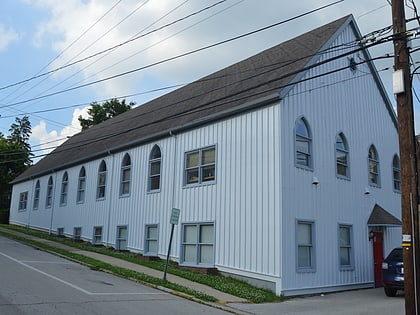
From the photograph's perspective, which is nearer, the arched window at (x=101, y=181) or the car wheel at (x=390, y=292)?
the car wheel at (x=390, y=292)

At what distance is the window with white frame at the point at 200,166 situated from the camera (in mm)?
18297

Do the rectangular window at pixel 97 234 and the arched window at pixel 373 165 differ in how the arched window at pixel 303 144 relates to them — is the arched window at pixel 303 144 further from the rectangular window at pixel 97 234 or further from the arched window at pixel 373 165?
the rectangular window at pixel 97 234

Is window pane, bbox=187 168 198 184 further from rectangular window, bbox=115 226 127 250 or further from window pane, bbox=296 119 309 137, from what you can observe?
rectangular window, bbox=115 226 127 250

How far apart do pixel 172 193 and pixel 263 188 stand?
5436 mm

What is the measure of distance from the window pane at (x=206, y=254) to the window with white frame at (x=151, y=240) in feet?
10.5

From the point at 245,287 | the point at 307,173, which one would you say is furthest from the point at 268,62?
the point at 245,287

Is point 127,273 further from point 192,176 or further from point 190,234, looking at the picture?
point 192,176

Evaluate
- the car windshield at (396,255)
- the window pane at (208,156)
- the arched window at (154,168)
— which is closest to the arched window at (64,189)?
the arched window at (154,168)

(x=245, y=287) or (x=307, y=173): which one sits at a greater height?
(x=307, y=173)

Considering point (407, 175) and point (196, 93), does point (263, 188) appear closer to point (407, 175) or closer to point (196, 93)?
point (407, 175)

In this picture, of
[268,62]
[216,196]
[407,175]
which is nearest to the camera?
Result: [407,175]

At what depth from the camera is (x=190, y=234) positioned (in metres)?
18.7

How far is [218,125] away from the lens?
1817 cm

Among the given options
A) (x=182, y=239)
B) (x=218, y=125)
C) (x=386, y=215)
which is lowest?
(x=182, y=239)
